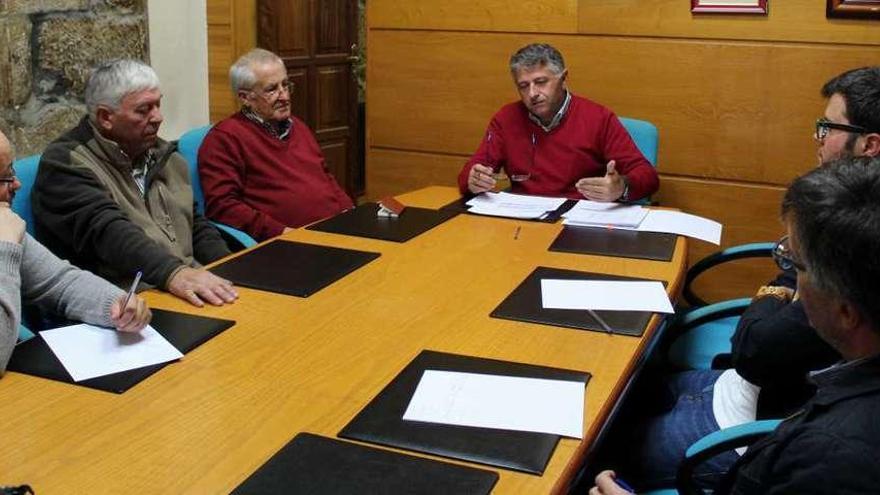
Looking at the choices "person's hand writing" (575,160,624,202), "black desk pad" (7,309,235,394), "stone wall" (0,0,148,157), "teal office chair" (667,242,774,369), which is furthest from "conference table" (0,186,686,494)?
"stone wall" (0,0,148,157)

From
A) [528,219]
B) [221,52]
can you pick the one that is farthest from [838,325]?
[221,52]

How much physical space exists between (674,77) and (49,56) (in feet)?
8.07

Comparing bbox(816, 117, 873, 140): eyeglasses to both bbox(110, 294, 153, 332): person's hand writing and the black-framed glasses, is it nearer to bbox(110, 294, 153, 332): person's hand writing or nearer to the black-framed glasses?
the black-framed glasses

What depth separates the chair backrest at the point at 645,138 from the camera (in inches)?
136

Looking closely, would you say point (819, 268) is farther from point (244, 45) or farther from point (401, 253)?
point (244, 45)

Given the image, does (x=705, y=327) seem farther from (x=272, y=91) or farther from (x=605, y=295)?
(x=272, y=91)

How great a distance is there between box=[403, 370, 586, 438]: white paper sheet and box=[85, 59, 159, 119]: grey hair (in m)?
1.46

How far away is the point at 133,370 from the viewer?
1670mm

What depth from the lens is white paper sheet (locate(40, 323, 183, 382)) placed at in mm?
1681

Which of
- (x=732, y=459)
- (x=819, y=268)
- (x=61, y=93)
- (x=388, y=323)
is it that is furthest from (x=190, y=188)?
(x=819, y=268)

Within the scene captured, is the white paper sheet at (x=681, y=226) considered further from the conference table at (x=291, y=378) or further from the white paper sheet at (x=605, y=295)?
the white paper sheet at (x=605, y=295)

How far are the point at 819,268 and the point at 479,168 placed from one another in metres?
2.13

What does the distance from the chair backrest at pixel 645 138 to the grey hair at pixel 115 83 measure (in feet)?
5.81

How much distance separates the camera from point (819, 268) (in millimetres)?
1174
